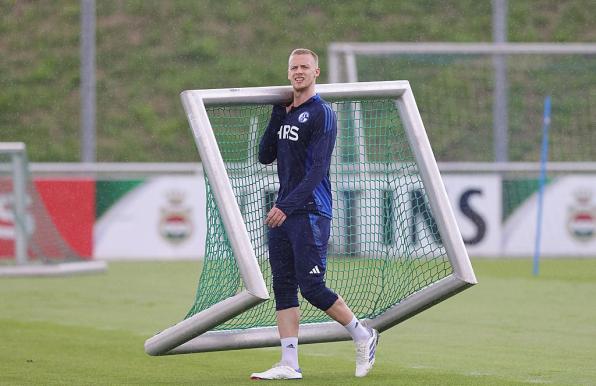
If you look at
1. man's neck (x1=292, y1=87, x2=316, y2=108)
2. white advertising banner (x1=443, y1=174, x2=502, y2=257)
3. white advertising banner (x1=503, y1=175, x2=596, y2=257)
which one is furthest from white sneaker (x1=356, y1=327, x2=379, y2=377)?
white advertising banner (x1=503, y1=175, x2=596, y2=257)

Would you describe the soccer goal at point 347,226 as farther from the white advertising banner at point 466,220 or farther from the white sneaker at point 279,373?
the white advertising banner at point 466,220

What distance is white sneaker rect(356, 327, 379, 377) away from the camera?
741 cm

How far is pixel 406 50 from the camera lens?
59.0 ft

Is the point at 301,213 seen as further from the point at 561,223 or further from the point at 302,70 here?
the point at 561,223

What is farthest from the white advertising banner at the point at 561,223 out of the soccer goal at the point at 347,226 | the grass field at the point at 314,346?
the soccer goal at the point at 347,226

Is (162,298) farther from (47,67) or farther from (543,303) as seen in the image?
(47,67)

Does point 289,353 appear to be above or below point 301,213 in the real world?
below

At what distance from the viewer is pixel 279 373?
23.7 feet

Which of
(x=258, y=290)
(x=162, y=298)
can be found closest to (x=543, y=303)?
(x=162, y=298)

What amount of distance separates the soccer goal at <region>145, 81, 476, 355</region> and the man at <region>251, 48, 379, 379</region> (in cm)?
18

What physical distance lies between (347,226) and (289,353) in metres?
2.26

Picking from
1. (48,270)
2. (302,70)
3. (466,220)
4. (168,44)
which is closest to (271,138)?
(302,70)

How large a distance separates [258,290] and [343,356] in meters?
1.81

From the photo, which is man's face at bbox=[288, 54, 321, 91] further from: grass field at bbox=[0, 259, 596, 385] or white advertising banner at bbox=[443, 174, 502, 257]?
white advertising banner at bbox=[443, 174, 502, 257]
